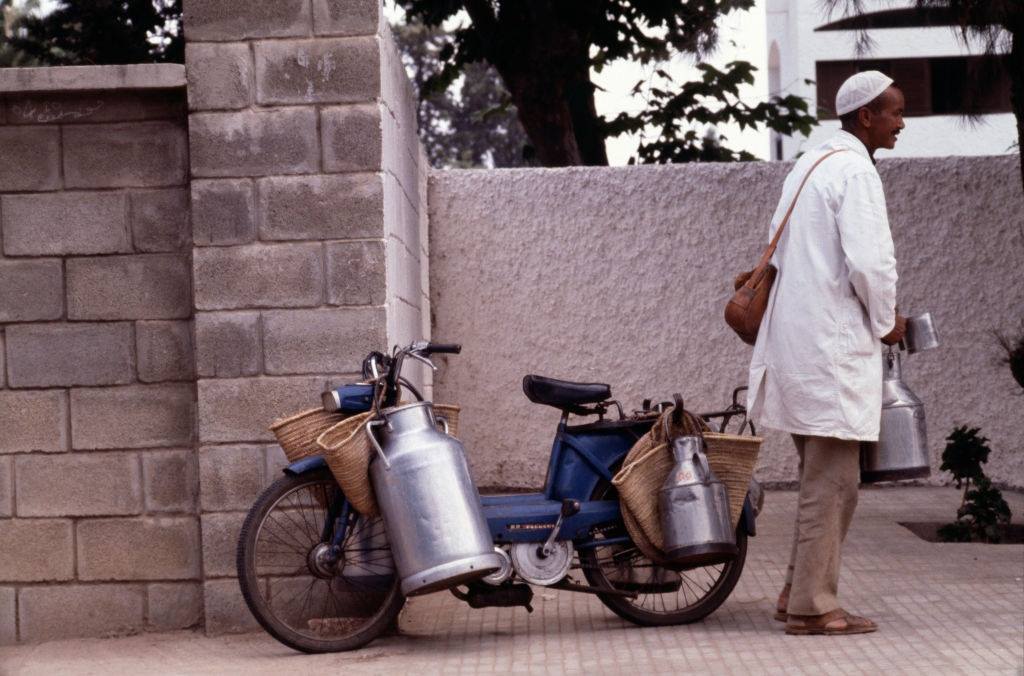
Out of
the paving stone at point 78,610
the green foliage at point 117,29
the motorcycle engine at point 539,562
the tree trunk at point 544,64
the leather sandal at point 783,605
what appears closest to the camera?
the motorcycle engine at point 539,562

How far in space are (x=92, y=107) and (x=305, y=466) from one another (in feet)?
5.95

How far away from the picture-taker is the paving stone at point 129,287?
6352mm

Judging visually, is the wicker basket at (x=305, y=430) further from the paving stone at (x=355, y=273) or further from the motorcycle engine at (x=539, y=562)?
the motorcycle engine at (x=539, y=562)

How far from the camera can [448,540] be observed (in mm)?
5559

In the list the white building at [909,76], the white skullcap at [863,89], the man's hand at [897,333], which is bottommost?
the man's hand at [897,333]

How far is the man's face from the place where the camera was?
586 centimetres

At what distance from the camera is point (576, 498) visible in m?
6.12

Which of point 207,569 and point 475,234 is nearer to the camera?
point 207,569

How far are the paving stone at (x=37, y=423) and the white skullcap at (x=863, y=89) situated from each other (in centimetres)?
338

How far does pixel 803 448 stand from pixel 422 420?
1469 mm

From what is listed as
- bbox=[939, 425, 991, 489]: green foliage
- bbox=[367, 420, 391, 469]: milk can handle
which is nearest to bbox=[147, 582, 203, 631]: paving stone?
bbox=[367, 420, 391, 469]: milk can handle

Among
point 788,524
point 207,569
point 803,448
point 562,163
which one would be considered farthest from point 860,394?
point 562,163

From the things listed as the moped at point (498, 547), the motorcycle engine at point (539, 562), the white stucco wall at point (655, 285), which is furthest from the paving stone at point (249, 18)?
the white stucco wall at point (655, 285)

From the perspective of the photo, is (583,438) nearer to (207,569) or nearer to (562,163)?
(207,569)
